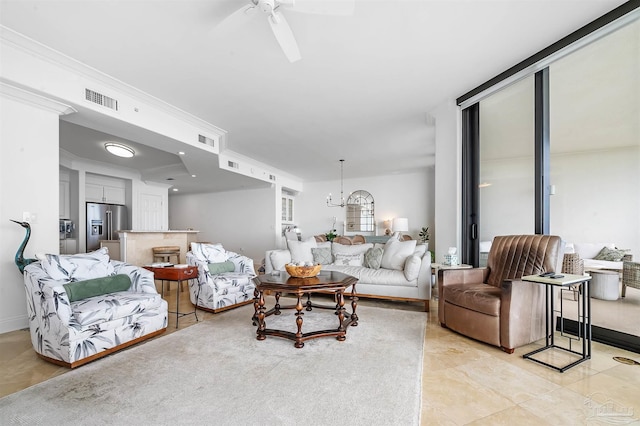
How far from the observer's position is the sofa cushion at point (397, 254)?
4.53 meters

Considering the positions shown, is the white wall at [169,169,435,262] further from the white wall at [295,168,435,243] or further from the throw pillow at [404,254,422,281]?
the throw pillow at [404,254,422,281]

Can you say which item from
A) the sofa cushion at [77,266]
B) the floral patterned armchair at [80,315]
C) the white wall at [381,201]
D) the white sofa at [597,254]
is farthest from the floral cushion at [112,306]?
the white wall at [381,201]

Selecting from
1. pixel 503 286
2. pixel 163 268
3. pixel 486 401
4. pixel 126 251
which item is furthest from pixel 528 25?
pixel 126 251

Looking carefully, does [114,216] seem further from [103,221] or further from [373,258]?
[373,258]

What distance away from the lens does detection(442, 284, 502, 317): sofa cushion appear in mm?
2612

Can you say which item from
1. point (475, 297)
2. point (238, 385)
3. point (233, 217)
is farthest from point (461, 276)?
point (233, 217)

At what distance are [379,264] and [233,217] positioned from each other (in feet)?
20.0

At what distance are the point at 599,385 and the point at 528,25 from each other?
2842mm

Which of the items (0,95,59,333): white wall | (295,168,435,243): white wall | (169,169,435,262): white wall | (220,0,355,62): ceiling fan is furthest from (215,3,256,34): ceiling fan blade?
(295,168,435,243): white wall

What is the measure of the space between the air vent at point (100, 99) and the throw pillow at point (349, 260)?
3766 millimetres

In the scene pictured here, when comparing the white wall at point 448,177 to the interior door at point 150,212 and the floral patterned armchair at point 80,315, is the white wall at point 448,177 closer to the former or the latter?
the floral patterned armchair at point 80,315

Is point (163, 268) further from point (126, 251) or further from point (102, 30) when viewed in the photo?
point (126, 251)

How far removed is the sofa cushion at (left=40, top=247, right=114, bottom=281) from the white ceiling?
2.01 metres

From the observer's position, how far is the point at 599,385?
196 cm
